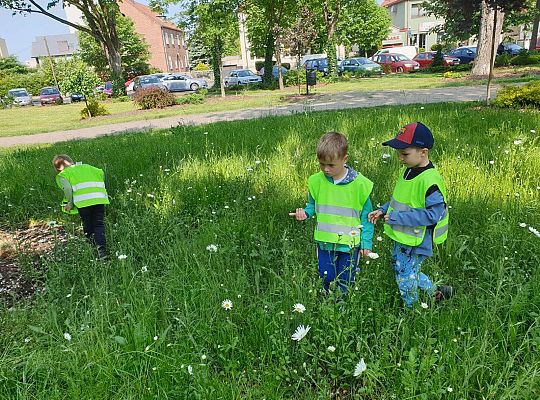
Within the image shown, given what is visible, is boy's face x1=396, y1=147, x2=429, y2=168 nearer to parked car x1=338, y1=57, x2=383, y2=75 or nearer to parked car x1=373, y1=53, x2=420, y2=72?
parked car x1=338, y1=57, x2=383, y2=75

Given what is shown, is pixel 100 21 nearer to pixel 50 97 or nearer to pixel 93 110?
pixel 50 97

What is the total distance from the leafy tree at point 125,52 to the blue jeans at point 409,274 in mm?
48807

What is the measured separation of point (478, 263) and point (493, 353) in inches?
36.8

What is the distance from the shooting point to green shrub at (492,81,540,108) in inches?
317

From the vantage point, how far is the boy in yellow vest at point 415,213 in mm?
2412

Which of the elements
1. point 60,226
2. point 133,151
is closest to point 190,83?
point 133,151

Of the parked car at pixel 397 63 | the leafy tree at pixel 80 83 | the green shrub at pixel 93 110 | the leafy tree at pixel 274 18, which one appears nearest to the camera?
the leafy tree at pixel 80 83

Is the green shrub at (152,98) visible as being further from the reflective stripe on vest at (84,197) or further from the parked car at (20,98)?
the parked car at (20,98)

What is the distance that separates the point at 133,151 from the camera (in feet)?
23.7

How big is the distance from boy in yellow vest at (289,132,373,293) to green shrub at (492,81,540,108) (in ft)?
24.1

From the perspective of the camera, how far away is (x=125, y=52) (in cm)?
4803

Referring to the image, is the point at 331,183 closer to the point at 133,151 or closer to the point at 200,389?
the point at 200,389

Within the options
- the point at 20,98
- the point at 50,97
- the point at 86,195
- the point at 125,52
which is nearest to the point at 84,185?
the point at 86,195

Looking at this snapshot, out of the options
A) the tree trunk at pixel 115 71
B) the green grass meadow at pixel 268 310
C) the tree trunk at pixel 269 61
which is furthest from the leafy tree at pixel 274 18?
the green grass meadow at pixel 268 310
